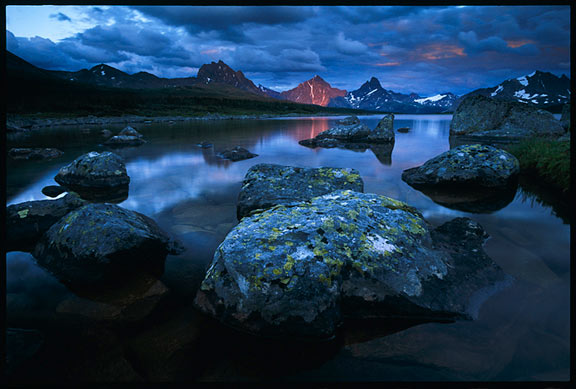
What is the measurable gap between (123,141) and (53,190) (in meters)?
15.7

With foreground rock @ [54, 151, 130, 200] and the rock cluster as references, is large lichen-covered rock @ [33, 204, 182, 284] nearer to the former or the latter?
the rock cluster

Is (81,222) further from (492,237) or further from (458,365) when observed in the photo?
(492,237)

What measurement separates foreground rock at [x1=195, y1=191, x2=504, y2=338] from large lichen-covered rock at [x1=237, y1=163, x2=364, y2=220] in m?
2.55

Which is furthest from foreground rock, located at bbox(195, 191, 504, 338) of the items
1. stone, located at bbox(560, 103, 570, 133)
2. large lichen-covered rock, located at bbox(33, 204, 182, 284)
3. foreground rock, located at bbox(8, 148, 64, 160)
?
stone, located at bbox(560, 103, 570, 133)

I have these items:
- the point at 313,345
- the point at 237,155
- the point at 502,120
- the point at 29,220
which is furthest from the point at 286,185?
the point at 502,120

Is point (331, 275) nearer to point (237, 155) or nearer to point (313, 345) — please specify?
point (313, 345)

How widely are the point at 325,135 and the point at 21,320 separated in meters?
28.1

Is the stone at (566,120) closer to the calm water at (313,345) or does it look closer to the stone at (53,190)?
the calm water at (313,345)

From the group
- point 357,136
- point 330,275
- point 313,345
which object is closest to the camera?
point 313,345

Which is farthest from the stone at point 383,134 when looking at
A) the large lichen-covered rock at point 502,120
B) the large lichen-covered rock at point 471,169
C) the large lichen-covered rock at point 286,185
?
the large lichen-covered rock at point 286,185

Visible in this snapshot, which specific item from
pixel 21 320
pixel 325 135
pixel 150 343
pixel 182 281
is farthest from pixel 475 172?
pixel 325 135

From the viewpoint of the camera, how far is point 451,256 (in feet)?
15.4

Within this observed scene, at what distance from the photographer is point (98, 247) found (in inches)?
179

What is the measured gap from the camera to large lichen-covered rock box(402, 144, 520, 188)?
9.80 metres
